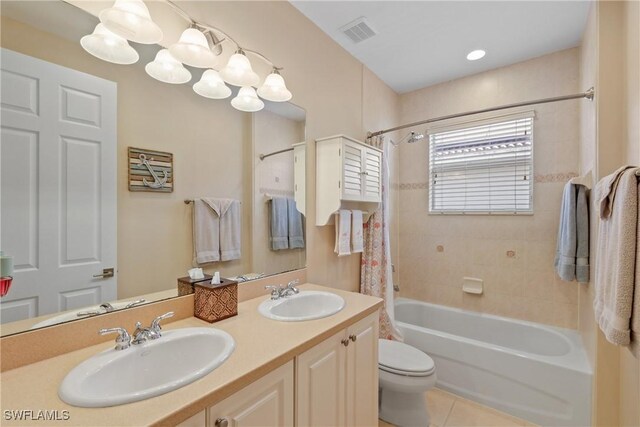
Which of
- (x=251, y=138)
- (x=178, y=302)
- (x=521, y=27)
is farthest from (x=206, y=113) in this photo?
(x=521, y=27)

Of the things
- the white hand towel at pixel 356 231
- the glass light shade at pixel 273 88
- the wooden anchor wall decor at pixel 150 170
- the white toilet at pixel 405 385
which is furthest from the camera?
the white hand towel at pixel 356 231

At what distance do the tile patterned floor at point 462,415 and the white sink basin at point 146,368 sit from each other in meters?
1.51

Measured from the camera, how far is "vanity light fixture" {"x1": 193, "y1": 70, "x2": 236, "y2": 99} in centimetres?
137

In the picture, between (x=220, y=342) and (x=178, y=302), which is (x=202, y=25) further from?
(x=220, y=342)

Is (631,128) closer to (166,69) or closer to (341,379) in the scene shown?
(341,379)

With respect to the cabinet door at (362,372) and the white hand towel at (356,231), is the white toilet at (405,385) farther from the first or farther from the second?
the white hand towel at (356,231)

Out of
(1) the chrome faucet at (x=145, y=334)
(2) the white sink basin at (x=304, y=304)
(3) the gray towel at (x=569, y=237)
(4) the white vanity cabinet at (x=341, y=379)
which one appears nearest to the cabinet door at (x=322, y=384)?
(4) the white vanity cabinet at (x=341, y=379)

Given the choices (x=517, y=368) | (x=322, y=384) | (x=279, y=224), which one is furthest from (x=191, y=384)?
(x=517, y=368)

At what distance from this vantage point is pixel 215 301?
1209mm

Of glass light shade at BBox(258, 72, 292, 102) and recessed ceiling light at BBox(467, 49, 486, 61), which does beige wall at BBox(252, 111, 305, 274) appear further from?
recessed ceiling light at BBox(467, 49, 486, 61)

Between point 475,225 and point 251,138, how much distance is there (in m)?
2.30

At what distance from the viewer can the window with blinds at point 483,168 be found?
2.51 meters

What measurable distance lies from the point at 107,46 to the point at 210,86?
422mm

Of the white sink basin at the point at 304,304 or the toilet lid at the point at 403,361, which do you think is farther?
the toilet lid at the point at 403,361
